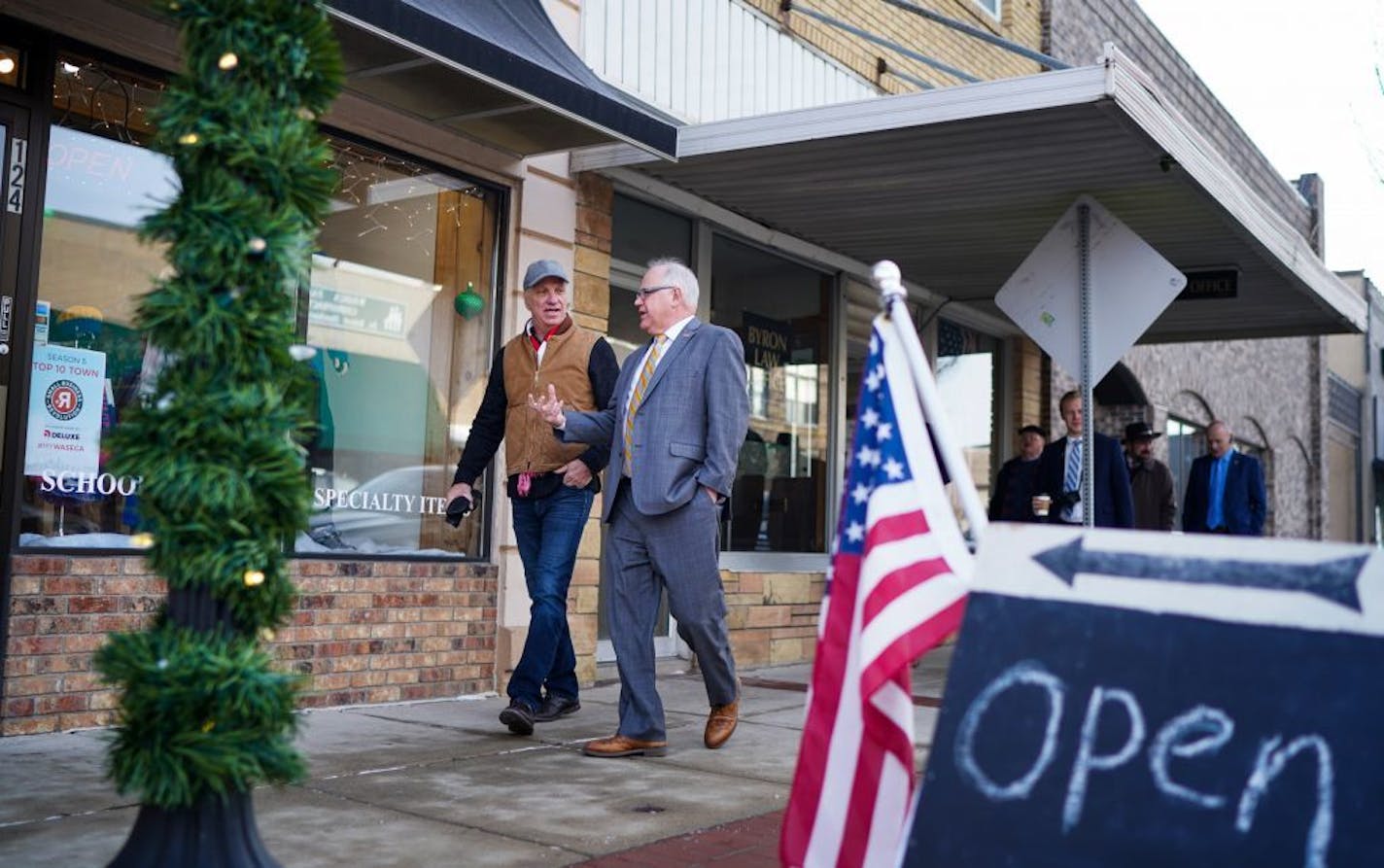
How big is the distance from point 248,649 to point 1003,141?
18.6ft

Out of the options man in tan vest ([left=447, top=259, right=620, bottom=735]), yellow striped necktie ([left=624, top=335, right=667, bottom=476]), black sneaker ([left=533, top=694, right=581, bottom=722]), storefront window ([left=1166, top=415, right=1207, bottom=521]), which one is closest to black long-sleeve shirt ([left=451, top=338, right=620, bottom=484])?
man in tan vest ([left=447, top=259, right=620, bottom=735])

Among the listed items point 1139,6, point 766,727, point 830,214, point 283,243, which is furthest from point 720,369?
point 1139,6

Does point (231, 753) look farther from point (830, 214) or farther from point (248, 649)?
point (830, 214)

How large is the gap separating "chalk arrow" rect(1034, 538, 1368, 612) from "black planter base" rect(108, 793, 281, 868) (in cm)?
168

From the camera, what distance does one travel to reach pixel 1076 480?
30.7 ft

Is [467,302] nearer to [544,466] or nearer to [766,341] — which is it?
[544,466]

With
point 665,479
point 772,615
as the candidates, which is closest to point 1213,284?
point 772,615

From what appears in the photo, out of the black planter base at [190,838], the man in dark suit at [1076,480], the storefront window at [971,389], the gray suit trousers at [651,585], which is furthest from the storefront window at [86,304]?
the storefront window at [971,389]

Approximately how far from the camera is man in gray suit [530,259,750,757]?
542cm

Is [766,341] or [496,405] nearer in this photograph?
[496,405]

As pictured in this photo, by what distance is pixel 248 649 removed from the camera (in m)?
2.79

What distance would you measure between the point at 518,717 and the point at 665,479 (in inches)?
50.3

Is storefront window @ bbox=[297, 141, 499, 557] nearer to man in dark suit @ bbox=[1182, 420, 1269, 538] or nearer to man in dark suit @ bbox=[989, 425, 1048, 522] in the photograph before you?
man in dark suit @ bbox=[989, 425, 1048, 522]

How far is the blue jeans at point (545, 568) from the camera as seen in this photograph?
19.3 ft
